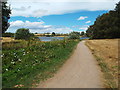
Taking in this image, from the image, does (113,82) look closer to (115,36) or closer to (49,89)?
(49,89)

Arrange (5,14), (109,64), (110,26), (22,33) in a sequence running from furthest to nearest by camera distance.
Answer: (110,26) < (22,33) < (5,14) < (109,64)

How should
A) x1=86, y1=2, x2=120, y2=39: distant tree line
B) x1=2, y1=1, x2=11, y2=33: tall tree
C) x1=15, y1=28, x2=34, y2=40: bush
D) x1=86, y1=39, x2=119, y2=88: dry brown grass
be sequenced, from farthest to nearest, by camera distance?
1. x1=86, y1=2, x2=120, y2=39: distant tree line
2. x1=15, y1=28, x2=34, y2=40: bush
3. x1=2, y1=1, x2=11, y2=33: tall tree
4. x1=86, y1=39, x2=119, y2=88: dry brown grass

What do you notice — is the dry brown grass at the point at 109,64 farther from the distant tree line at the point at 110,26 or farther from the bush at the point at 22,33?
the distant tree line at the point at 110,26

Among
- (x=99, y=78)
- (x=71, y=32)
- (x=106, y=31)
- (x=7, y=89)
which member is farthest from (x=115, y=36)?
(x=7, y=89)

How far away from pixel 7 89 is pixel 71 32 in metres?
46.0

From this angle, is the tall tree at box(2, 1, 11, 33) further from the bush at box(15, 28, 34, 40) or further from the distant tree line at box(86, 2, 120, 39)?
the distant tree line at box(86, 2, 120, 39)

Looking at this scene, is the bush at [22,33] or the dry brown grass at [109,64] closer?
the dry brown grass at [109,64]

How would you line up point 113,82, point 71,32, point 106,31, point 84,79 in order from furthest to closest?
point 71,32, point 106,31, point 84,79, point 113,82

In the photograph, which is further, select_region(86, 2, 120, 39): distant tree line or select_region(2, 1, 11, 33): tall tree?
select_region(86, 2, 120, 39): distant tree line

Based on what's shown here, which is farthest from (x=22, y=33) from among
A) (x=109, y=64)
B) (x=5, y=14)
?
(x=109, y=64)

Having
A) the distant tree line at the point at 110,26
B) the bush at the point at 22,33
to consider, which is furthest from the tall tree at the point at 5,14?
the distant tree line at the point at 110,26

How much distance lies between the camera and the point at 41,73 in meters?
6.47

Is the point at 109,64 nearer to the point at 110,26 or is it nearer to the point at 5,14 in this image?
the point at 5,14

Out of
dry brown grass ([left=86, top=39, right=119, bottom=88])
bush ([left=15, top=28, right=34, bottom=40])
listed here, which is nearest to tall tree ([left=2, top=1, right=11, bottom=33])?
bush ([left=15, top=28, right=34, bottom=40])
